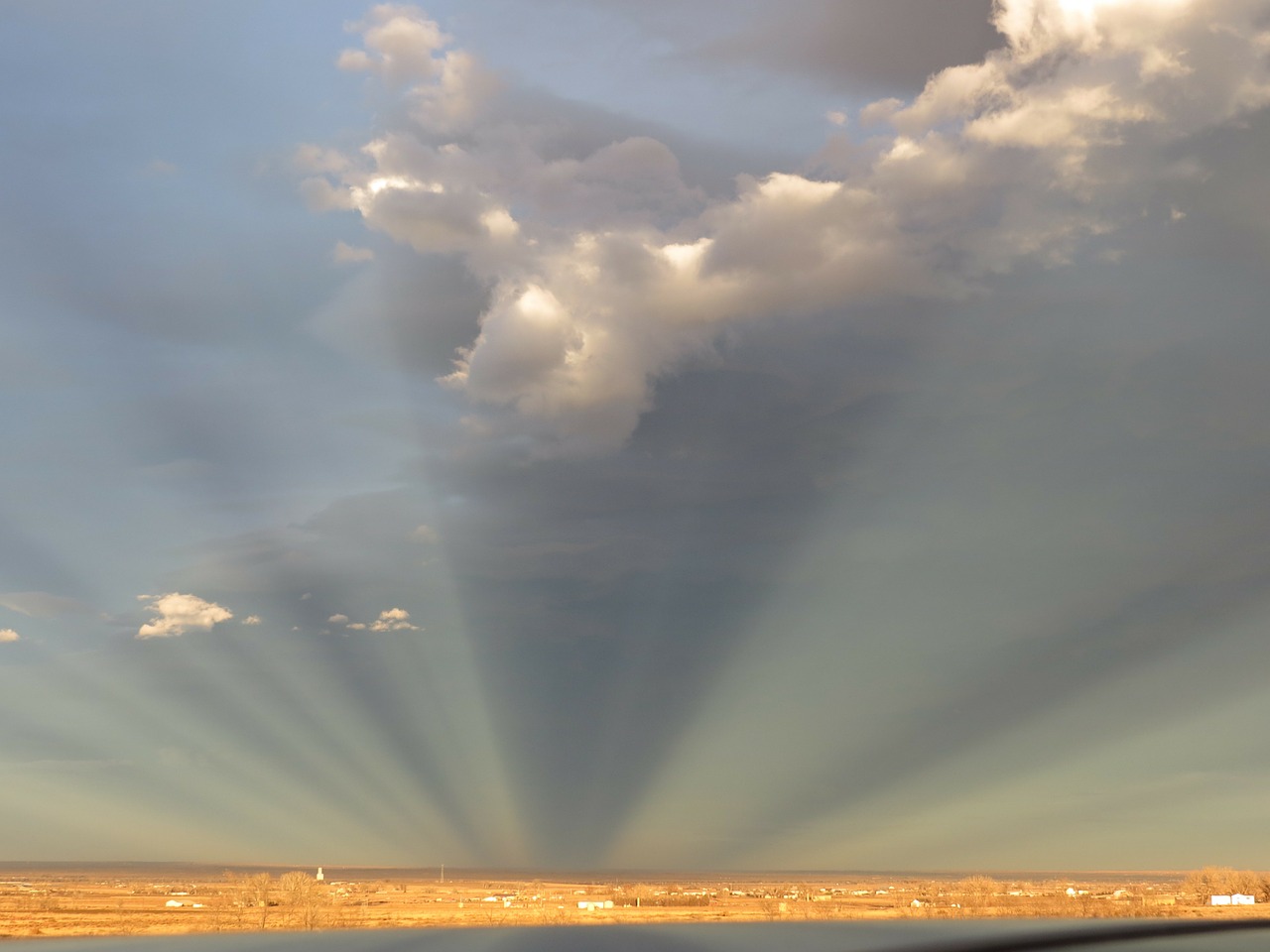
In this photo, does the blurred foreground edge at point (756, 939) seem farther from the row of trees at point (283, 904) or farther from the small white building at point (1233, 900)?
the small white building at point (1233, 900)

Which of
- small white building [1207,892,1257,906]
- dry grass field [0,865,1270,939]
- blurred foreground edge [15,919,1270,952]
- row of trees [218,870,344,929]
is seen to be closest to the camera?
blurred foreground edge [15,919,1270,952]

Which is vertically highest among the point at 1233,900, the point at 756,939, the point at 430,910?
the point at 430,910

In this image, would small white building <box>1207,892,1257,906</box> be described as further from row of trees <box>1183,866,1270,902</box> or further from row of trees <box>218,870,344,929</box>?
row of trees <box>218,870,344,929</box>

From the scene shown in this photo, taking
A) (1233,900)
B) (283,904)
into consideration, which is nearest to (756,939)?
(283,904)

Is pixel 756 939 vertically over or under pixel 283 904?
under

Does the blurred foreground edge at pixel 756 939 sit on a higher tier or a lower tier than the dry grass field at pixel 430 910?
lower

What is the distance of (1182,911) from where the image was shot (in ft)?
399

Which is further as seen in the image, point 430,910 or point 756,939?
point 430,910

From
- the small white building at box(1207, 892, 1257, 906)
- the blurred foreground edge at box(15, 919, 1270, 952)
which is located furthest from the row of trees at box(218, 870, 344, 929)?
the small white building at box(1207, 892, 1257, 906)

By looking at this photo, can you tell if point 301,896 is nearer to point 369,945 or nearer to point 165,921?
point 165,921

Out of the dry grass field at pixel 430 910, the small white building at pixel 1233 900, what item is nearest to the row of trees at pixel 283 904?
the dry grass field at pixel 430 910

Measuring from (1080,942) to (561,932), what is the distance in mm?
44191

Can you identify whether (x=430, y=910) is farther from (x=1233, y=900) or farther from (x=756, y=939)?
(x=1233, y=900)

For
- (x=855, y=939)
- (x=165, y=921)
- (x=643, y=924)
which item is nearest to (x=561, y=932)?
(x=643, y=924)
